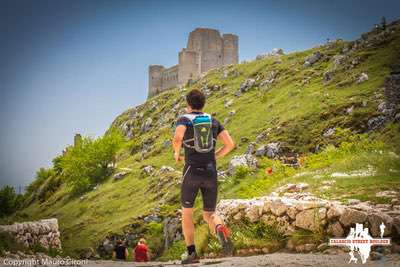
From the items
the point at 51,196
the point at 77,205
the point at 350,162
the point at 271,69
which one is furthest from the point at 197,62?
the point at 350,162

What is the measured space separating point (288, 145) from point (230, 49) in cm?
9748

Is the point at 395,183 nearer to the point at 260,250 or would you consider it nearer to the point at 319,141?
the point at 260,250

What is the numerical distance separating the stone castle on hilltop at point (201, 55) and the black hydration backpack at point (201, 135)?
401ft

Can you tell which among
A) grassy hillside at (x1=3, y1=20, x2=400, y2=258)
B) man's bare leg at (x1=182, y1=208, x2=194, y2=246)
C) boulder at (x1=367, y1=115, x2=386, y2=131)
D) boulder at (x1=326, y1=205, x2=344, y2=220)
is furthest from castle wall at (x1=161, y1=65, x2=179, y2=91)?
man's bare leg at (x1=182, y1=208, x2=194, y2=246)

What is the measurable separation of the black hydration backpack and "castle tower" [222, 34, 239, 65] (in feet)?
422

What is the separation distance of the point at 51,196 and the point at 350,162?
7253 cm

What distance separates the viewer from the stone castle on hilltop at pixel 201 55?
131 metres

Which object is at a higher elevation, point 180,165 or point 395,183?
point 180,165

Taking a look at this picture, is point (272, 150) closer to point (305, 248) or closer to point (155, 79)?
point (305, 248)

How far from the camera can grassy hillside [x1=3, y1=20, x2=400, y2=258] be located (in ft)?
57.1

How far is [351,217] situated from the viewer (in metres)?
9.77

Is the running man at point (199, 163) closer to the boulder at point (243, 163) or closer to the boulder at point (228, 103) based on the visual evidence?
the boulder at point (243, 163)

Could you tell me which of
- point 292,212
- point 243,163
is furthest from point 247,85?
point 292,212

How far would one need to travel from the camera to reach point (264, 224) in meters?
11.2
